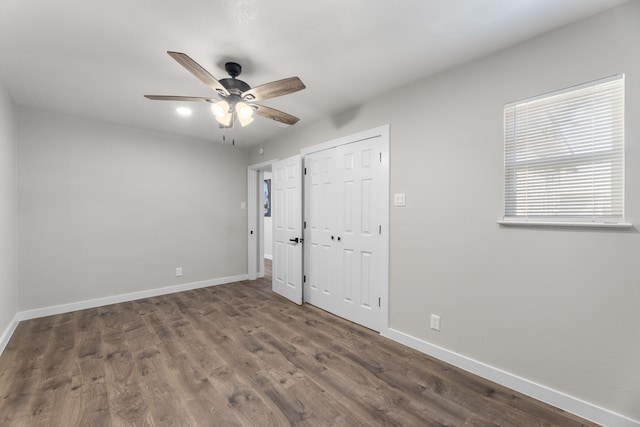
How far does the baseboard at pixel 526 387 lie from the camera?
1.57m

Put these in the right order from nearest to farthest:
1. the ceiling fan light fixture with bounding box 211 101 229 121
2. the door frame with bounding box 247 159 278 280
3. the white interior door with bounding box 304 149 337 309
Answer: the ceiling fan light fixture with bounding box 211 101 229 121 < the white interior door with bounding box 304 149 337 309 < the door frame with bounding box 247 159 278 280

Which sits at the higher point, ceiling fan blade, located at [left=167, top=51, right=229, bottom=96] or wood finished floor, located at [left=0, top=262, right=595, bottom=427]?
ceiling fan blade, located at [left=167, top=51, right=229, bottom=96]

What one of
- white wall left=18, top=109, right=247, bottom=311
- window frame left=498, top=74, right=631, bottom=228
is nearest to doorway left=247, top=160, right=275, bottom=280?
white wall left=18, top=109, right=247, bottom=311

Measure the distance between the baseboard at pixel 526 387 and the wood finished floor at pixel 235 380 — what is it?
60 mm

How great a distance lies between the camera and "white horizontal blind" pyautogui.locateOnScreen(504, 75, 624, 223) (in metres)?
1.57

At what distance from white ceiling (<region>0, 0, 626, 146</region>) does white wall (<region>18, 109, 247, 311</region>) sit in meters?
0.87

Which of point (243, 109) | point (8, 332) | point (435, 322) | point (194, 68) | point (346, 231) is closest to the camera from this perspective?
point (194, 68)

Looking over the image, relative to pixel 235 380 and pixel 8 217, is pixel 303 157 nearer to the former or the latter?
pixel 235 380

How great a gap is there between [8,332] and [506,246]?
15.3 feet

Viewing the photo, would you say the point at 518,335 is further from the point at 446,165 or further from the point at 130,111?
the point at 130,111

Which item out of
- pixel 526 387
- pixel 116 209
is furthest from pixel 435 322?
pixel 116 209

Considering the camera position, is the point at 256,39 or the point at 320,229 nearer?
the point at 256,39

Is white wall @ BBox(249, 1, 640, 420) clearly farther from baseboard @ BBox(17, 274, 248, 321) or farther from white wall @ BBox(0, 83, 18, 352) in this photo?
white wall @ BBox(0, 83, 18, 352)

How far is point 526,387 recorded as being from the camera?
1857 mm
